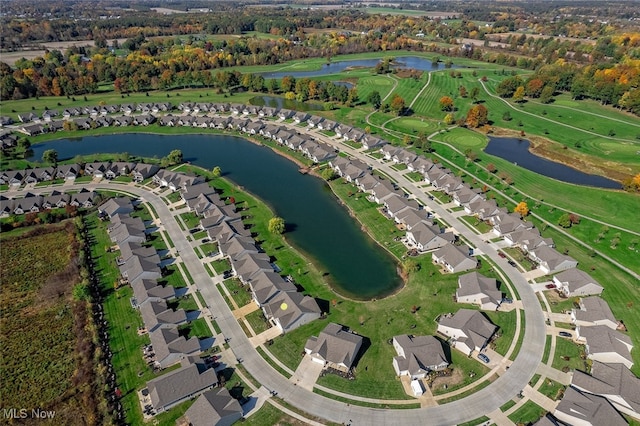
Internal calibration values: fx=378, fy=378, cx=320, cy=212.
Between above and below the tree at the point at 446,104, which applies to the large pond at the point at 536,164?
below

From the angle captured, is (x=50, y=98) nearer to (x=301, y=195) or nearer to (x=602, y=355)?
(x=301, y=195)

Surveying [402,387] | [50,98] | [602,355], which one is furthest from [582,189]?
[50,98]

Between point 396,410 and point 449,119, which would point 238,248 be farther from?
point 449,119

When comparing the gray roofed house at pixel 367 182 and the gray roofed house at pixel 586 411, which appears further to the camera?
the gray roofed house at pixel 367 182

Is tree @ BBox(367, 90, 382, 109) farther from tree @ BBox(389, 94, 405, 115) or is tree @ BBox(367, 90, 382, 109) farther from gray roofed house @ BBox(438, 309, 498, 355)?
gray roofed house @ BBox(438, 309, 498, 355)

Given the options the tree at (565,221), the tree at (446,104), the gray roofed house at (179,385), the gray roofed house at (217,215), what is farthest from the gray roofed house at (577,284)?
the tree at (446,104)

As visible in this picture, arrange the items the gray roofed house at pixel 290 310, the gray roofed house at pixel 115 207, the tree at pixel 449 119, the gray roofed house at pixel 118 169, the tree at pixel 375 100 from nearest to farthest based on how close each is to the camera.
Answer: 1. the gray roofed house at pixel 290 310
2. the gray roofed house at pixel 115 207
3. the gray roofed house at pixel 118 169
4. the tree at pixel 449 119
5. the tree at pixel 375 100

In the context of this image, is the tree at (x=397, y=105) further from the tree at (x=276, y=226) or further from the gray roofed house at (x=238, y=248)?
the gray roofed house at (x=238, y=248)
